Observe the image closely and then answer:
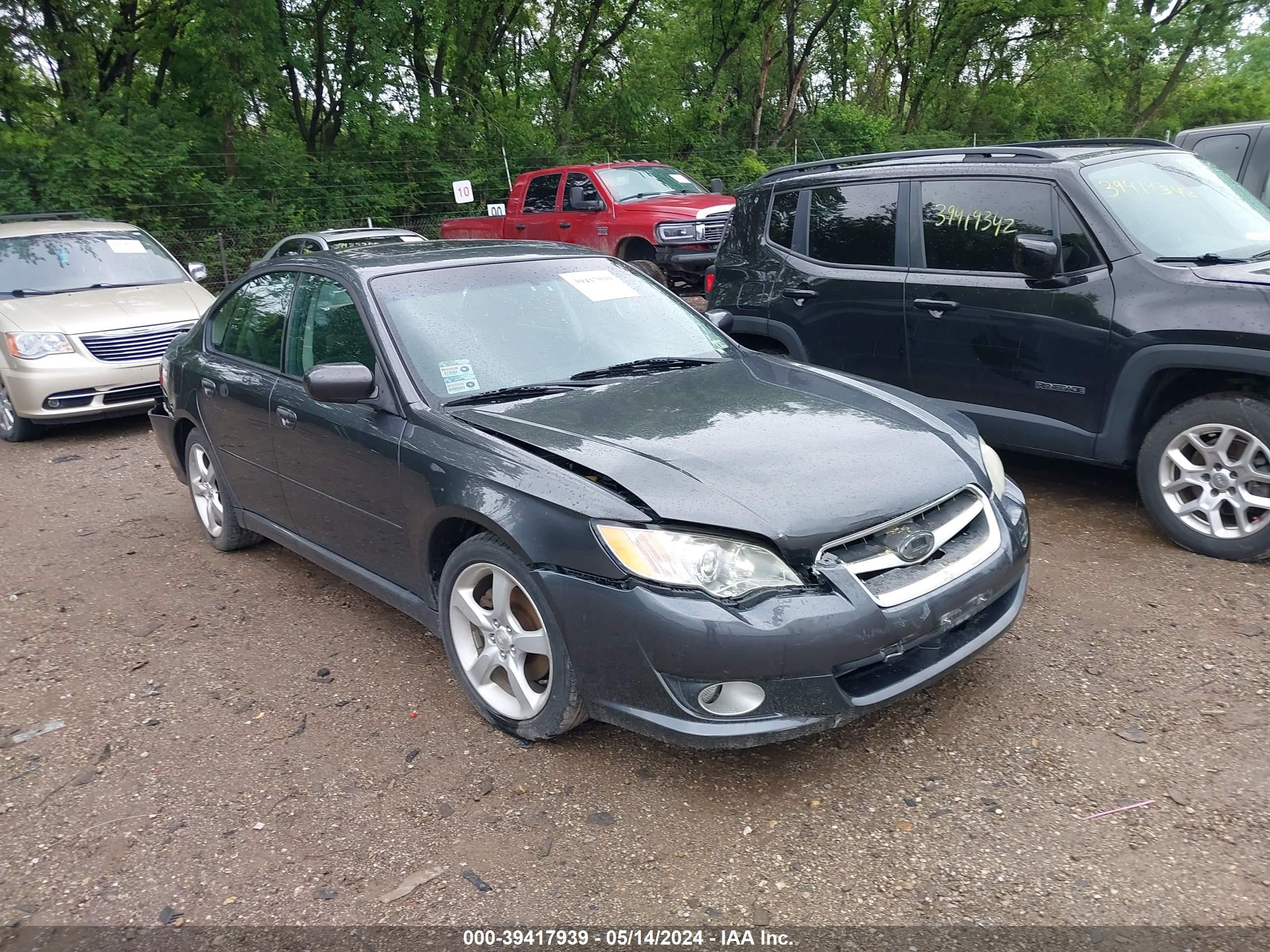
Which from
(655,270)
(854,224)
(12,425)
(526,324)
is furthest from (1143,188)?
(12,425)

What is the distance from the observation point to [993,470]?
3629mm

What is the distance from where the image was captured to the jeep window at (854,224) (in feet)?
19.0

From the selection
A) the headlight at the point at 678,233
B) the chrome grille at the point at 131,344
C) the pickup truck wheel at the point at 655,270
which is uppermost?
the headlight at the point at 678,233

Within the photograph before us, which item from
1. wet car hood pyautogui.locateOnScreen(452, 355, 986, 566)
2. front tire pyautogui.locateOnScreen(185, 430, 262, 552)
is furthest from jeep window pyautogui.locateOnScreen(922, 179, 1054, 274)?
front tire pyautogui.locateOnScreen(185, 430, 262, 552)

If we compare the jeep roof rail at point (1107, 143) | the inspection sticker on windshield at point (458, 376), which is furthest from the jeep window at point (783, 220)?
the inspection sticker on windshield at point (458, 376)

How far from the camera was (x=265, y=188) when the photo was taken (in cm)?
1642

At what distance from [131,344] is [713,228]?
6.69m

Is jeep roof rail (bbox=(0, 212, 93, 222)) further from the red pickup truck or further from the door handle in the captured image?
the door handle

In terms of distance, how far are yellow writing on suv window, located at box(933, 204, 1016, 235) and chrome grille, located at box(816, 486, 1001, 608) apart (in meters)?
2.46

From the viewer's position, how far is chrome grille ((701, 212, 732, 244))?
11977 millimetres

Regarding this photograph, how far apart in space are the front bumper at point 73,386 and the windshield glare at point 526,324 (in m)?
5.15

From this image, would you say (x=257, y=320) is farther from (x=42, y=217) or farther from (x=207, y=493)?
(x=42, y=217)

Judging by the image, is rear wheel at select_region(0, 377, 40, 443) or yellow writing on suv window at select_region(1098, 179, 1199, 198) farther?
rear wheel at select_region(0, 377, 40, 443)

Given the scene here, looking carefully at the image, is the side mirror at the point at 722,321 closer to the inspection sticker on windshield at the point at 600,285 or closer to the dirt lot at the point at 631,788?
the inspection sticker on windshield at the point at 600,285
